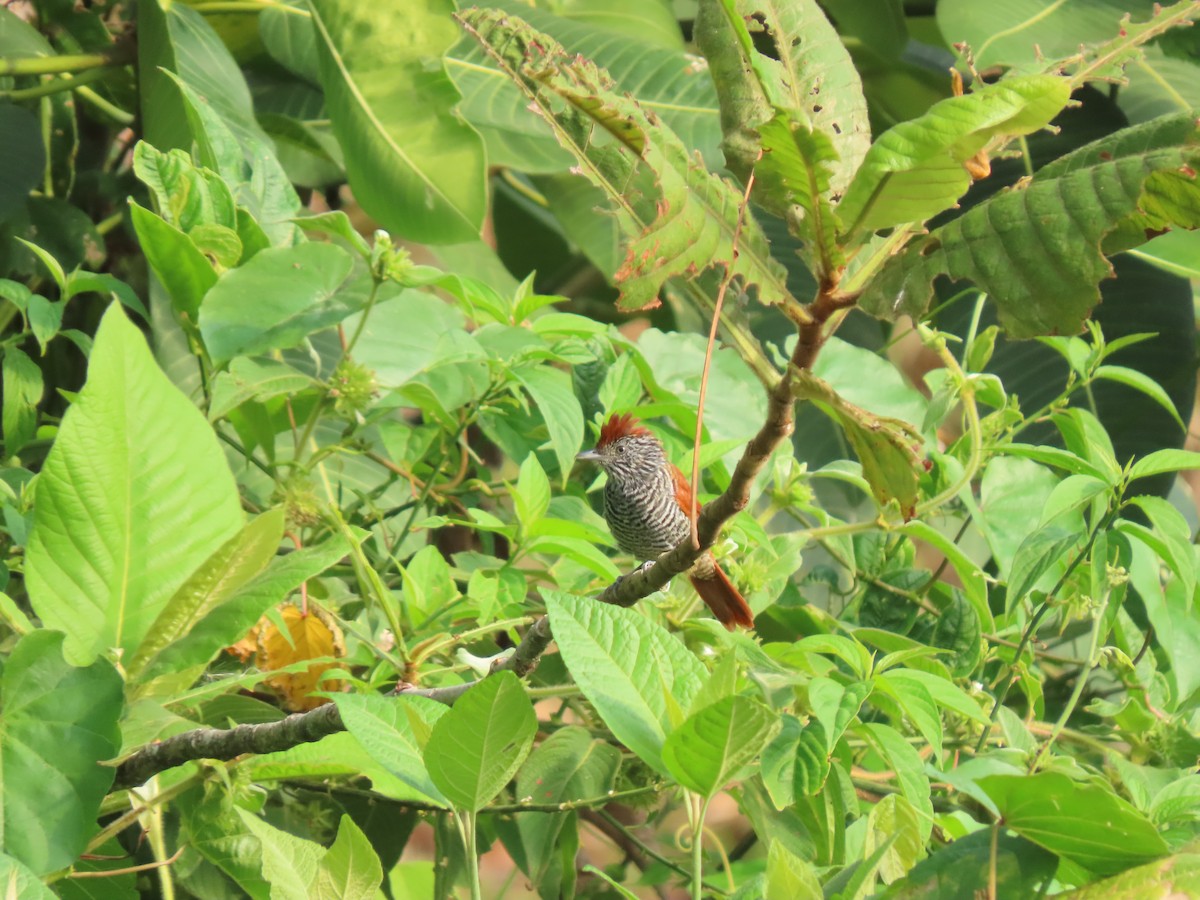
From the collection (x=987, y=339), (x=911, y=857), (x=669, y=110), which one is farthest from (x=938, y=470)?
(x=669, y=110)

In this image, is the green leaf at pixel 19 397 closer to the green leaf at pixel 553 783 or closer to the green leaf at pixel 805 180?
the green leaf at pixel 553 783

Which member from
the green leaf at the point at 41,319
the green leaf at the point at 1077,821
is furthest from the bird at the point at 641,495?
the green leaf at the point at 1077,821

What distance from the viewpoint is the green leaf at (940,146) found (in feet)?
1.53

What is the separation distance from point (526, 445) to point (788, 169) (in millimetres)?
687

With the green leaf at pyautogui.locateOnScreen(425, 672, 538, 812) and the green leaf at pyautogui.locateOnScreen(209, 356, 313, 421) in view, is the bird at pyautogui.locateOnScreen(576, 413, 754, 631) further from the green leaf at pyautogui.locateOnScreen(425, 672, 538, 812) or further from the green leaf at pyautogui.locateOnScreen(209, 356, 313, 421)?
the green leaf at pyautogui.locateOnScreen(425, 672, 538, 812)

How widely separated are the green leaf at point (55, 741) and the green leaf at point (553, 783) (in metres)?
0.40

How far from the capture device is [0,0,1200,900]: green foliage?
54 centimetres

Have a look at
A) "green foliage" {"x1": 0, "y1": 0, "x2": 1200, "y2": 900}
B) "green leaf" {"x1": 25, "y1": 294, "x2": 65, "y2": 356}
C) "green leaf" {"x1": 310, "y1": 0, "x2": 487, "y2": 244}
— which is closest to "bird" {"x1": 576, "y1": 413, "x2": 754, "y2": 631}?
"green foliage" {"x1": 0, "y1": 0, "x2": 1200, "y2": 900}

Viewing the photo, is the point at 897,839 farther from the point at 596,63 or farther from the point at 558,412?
the point at 596,63

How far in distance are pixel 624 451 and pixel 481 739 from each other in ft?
3.50

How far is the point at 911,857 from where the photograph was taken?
701 mm

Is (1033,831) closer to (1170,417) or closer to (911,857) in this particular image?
(911,857)

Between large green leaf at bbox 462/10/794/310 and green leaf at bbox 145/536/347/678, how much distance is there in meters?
0.26

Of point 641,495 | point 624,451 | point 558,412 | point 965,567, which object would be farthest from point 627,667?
point 641,495
